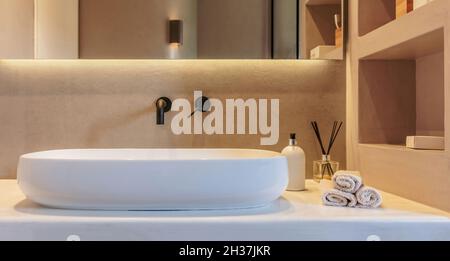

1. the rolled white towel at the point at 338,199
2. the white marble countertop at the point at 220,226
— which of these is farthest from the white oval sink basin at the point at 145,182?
the rolled white towel at the point at 338,199

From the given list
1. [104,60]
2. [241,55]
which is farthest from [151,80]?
[241,55]

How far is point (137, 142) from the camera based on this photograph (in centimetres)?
141

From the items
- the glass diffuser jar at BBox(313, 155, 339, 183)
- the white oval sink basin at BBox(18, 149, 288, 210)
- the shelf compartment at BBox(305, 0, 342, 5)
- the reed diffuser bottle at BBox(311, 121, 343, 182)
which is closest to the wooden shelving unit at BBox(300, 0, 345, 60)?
the shelf compartment at BBox(305, 0, 342, 5)

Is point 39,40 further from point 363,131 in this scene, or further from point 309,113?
point 363,131

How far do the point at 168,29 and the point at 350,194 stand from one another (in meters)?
0.84

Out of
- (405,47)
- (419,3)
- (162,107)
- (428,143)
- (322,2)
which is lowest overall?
(428,143)

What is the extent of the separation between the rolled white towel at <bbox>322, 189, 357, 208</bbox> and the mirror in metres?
0.60

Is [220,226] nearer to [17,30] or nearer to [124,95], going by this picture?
[124,95]

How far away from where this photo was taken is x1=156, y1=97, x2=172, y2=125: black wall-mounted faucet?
4.48ft

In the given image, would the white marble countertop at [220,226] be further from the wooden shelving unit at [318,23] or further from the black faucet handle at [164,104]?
the wooden shelving unit at [318,23]

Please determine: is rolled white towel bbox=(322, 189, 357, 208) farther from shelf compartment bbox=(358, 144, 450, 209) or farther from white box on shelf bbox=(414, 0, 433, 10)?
white box on shelf bbox=(414, 0, 433, 10)

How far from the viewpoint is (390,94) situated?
1.32 metres

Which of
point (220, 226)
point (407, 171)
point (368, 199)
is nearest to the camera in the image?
point (220, 226)

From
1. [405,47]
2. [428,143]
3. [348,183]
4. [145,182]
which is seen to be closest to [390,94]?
[405,47]
